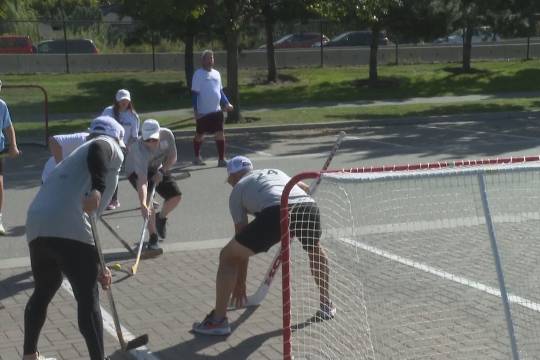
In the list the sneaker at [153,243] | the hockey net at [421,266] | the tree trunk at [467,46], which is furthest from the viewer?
the tree trunk at [467,46]

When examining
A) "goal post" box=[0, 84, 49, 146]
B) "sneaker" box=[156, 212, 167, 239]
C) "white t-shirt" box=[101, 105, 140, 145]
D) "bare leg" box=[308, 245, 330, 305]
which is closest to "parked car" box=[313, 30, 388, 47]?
"goal post" box=[0, 84, 49, 146]

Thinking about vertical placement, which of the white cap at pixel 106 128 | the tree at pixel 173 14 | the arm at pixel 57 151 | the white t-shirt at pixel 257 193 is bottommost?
the white t-shirt at pixel 257 193

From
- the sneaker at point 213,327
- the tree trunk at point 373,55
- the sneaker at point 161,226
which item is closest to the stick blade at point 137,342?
the sneaker at point 213,327

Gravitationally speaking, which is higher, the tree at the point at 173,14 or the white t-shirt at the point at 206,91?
the tree at the point at 173,14

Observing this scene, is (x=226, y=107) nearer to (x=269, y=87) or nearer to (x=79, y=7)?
(x=269, y=87)

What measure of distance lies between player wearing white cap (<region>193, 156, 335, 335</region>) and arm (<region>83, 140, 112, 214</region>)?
1.34 m

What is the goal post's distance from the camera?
770 inches

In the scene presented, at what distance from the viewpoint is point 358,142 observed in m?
18.3

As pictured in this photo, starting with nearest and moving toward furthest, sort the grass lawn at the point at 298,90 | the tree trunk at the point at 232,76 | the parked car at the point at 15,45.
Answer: the tree trunk at the point at 232,76 < the grass lawn at the point at 298,90 < the parked car at the point at 15,45

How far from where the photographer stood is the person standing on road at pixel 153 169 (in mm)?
8766

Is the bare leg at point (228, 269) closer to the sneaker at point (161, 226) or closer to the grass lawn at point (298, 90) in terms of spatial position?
the sneaker at point (161, 226)

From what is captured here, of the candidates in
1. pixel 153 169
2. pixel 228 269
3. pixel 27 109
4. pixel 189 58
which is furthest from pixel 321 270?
pixel 189 58

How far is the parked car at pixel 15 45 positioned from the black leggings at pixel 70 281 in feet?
107

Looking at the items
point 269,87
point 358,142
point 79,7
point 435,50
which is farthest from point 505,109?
point 79,7
